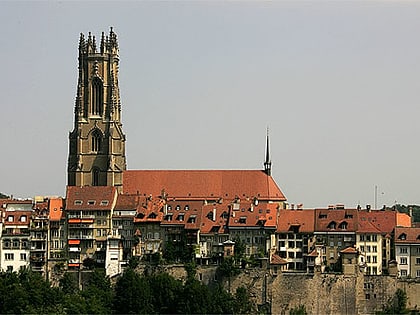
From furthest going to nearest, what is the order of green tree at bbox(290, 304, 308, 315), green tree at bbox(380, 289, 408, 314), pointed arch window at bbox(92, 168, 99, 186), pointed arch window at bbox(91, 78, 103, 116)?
1. pointed arch window at bbox(91, 78, 103, 116)
2. pointed arch window at bbox(92, 168, 99, 186)
3. green tree at bbox(290, 304, 308, 315)
4. green tree at bbox(380, 289, 408, 314)

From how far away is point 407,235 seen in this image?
126m

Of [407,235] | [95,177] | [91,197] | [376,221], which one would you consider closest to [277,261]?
[376,221]

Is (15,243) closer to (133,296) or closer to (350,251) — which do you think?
(133,296)

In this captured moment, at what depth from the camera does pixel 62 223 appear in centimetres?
13375

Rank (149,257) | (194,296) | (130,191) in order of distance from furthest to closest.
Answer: (130,191) < (149,257) < (194,296)

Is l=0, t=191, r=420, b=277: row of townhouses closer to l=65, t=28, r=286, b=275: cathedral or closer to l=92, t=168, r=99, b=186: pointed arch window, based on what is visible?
l=65, t=28, r=286, b=275: cathedral

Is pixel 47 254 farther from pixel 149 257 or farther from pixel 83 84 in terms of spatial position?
pixel 83 84

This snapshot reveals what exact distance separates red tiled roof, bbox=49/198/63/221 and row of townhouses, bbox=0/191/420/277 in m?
0.10

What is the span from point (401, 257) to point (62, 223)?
3454cm

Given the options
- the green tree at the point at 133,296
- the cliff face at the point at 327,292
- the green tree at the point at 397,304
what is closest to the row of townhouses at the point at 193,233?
the cliff face at the point at 327,292

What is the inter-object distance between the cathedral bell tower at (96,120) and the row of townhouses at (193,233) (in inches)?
364

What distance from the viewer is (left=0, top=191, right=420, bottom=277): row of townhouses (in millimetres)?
127562

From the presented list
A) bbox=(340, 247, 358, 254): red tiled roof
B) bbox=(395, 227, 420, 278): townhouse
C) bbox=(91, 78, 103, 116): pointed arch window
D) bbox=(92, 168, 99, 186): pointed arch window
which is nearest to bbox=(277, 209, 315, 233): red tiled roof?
bbox=(340, 247, 358, 254): red tiled roof

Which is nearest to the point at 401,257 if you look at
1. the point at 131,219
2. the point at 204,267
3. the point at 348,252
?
the point at 348,252
